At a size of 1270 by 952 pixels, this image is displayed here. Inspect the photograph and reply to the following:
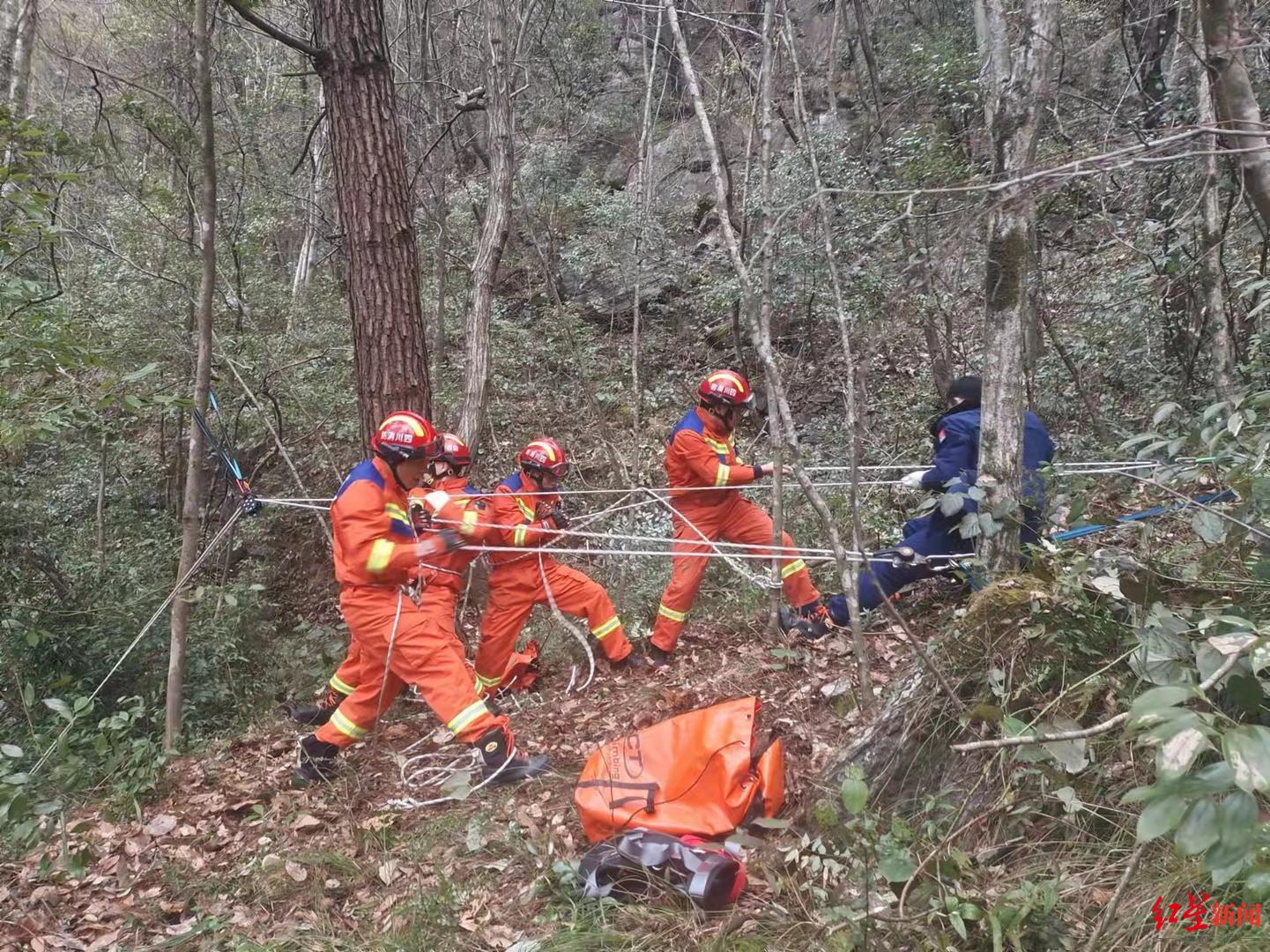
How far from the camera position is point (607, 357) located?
13.4m

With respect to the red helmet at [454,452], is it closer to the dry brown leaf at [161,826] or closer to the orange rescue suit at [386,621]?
the orange rescue suit at [386,621]

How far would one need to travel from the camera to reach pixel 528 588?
220 inches

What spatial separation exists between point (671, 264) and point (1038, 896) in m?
12.3

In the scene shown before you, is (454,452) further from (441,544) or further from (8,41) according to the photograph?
(8,41)

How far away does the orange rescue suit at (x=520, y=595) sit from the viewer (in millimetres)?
5559

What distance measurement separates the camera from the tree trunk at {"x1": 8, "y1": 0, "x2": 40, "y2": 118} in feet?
29.6

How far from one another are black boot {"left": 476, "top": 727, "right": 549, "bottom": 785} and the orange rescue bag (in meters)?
0.76

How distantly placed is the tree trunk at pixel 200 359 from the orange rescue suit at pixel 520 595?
1.95 m

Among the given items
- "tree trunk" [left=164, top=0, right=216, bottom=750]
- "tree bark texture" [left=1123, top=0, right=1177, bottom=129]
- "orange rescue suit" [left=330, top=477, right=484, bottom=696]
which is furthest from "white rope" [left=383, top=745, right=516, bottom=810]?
"tree bark texture" [left=1123, top=0, right=1177, bottom=129]

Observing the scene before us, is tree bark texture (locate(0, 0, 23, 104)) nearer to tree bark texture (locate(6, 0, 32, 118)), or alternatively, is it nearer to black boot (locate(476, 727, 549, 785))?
tree bark texture (locate(6, 0, 32, 118))

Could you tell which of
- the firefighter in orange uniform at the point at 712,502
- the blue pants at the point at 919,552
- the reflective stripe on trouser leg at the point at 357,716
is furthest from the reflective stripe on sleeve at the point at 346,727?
the blue pants at the point at 919,552

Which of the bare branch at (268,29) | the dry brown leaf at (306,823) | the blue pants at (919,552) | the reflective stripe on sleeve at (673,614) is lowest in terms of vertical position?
the dry brown leaf at (306,823)

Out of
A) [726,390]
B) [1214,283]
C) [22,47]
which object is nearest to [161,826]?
[726,390]

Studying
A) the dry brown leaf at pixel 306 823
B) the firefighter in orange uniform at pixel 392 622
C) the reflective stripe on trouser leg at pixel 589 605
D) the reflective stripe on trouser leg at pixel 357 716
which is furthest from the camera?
the reflective stripe on trouser leg at pixel 589 605
